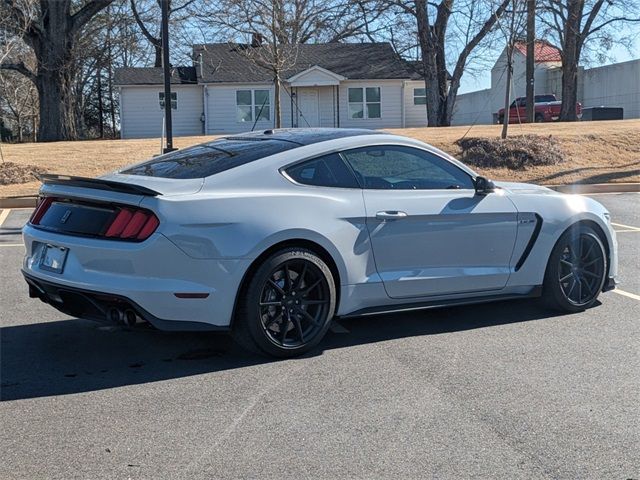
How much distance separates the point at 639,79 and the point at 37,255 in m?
51.1

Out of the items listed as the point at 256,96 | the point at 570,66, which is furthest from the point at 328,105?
the point at 570,66

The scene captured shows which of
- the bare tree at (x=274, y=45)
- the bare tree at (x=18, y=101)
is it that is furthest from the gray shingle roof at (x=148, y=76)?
the bare tree at (x=18, y=101)

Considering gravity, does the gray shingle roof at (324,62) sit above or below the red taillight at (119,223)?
above

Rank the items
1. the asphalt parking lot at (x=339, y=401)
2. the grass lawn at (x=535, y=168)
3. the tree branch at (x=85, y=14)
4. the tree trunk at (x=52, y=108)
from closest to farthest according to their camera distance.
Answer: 1. the asphalt parking lot at (x=339, y=401)
2. the grass lawn at (x=535, y=168)
3. the tree branch at (x=85, y=14)
4. the tree trunk at (x=52, y=108)

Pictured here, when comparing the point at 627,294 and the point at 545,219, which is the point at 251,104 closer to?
the point at 627,294

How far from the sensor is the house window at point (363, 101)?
119ft

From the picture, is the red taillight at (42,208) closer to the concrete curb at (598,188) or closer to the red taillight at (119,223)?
the red taillight at (119,223)

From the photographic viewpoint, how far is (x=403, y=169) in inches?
220

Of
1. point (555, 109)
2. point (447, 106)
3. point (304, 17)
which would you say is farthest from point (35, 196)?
point (555, 109)

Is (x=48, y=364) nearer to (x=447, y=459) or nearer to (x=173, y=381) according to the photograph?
(x=173, y=381)

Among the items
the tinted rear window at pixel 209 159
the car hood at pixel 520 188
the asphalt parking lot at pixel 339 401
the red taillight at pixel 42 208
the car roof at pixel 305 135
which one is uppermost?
the car roof at pixel 305 135

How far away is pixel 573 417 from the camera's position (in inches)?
157

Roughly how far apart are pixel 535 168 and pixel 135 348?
1445 cm

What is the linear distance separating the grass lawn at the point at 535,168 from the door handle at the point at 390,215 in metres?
12.0
